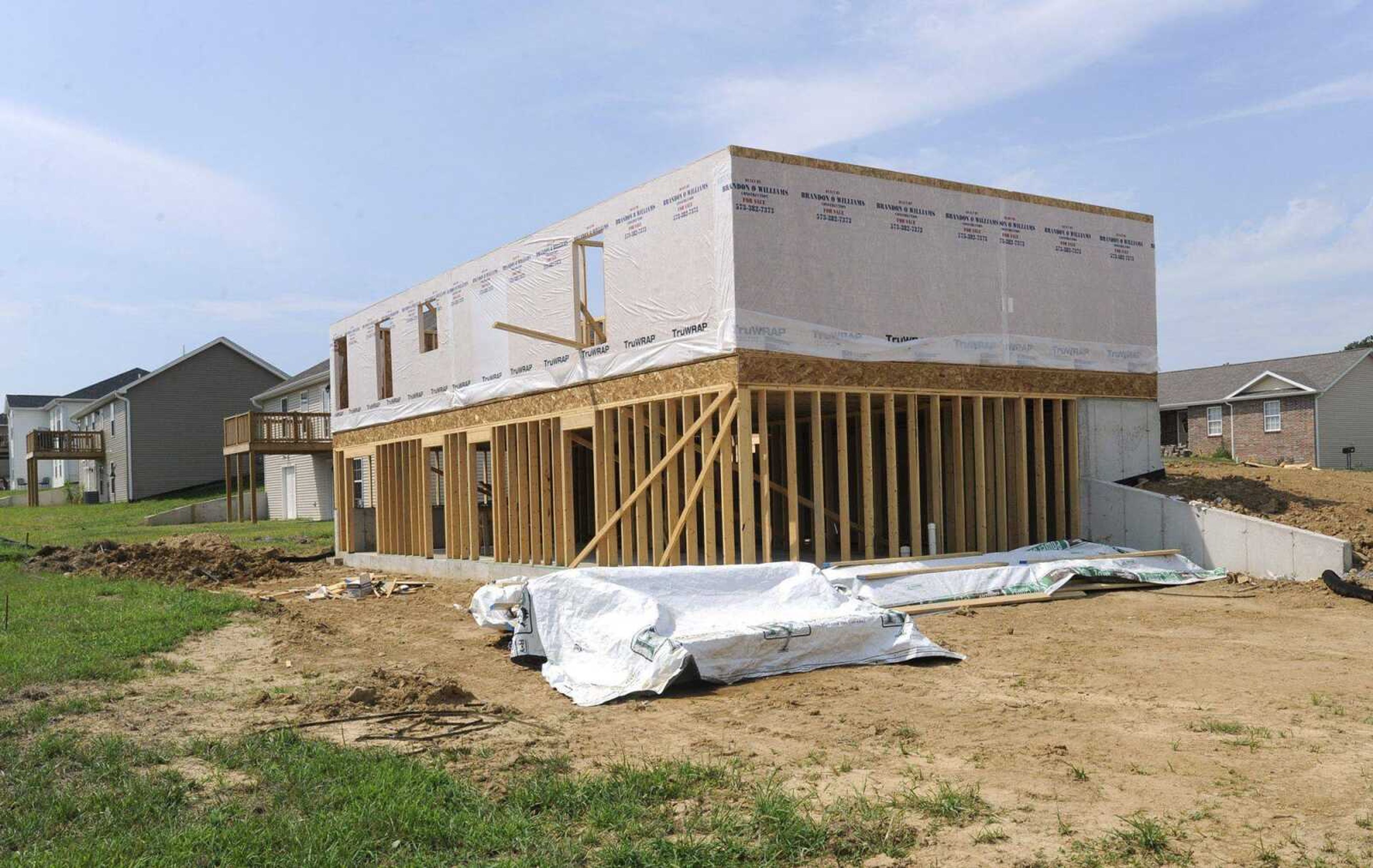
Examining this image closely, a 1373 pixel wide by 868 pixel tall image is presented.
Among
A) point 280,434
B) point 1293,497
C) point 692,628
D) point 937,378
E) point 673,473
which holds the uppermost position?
point 937,378

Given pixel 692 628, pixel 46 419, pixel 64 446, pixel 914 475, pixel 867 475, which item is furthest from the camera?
pixel 46 419

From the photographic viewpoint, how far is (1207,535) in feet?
47.2

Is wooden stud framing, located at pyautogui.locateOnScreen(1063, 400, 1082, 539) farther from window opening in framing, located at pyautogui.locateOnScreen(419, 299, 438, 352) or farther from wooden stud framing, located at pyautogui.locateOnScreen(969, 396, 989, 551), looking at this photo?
window opening in framing, located at pyautogui.locateOnScreen(419, 299, 438, 352)

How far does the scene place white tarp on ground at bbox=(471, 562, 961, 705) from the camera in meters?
8.59

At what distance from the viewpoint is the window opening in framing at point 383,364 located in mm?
22375

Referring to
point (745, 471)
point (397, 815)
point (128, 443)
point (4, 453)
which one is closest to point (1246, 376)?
point (745, 471)

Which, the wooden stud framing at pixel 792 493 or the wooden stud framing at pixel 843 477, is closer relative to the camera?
the wooden stud framing at pixel 792 493

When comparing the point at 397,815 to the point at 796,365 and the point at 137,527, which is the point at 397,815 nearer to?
the point at 796,365

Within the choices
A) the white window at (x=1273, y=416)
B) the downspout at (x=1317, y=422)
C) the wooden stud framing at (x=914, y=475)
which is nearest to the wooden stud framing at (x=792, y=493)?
the wooden stud framing at (x=914, y=475)

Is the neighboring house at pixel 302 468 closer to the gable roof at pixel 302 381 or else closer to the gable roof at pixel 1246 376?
the gable roof at pixel 302 381

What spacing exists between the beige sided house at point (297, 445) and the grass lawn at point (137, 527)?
143cm

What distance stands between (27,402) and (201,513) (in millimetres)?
36665

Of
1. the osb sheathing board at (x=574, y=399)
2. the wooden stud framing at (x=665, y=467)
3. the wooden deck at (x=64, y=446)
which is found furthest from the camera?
the wooden deck at (x=64, y=446)

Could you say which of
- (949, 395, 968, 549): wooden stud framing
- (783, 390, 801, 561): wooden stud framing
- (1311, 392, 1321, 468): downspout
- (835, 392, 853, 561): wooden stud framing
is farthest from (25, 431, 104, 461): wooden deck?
(1311, 392, 1321, 468): downspout
